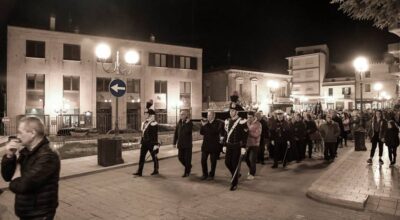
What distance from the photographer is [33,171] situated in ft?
10.7

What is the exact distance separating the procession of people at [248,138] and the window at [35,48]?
27.7m

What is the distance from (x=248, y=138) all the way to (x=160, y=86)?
32948 mm

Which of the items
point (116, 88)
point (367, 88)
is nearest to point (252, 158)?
point (116, 88)

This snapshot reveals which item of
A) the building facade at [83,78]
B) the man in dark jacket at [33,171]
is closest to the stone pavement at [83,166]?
the man in dark jacket at [33,171]

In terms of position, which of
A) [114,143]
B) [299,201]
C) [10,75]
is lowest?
[299,201]

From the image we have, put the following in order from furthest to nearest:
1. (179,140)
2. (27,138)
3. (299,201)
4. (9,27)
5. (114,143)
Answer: (9,27) < (114,143) < (179,140) < (299,201) < (27,138)

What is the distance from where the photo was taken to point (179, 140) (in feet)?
32.7

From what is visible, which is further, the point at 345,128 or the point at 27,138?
the point at 345,128

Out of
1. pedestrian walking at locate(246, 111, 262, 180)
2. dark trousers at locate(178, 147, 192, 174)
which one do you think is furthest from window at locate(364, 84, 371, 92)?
dark trousers at locate(178, 147, 192, 174)

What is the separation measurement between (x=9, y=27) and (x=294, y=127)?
30043 mm

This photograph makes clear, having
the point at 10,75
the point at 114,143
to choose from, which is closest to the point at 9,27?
the point at 10,75

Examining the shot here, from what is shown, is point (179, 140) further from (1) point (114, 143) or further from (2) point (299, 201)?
(2) point (299, 201)

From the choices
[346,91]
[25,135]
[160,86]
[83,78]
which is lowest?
[25,135]

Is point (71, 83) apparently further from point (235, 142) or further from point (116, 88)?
point (235, 142)
